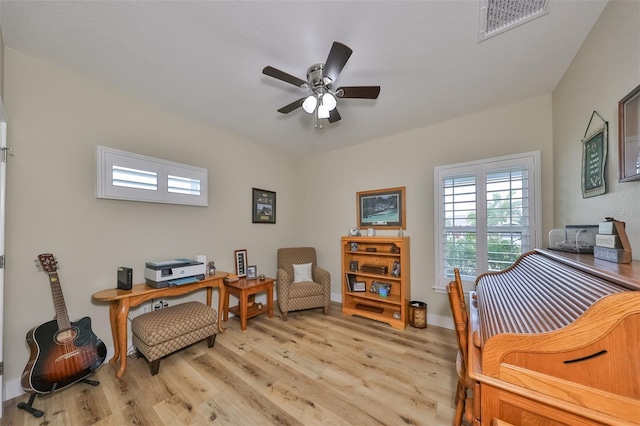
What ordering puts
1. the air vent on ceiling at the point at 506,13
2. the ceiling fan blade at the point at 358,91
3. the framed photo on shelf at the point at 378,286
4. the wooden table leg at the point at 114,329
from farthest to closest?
1. the framed photo on shelf at the point at 378,286
2. the wooden table leg at the point at 114,329
3. the ceiling fan blade at the point at 358,91
4. the air vent on ceiling at the point at 506,13

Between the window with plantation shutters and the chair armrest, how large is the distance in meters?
1.45

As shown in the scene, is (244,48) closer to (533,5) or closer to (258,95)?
(258,95)

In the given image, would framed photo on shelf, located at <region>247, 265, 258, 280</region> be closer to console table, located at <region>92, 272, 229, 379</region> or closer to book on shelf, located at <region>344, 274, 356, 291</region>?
console table, located at <region>92, 272, 229, 379</region>

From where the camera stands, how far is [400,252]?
9.68ft

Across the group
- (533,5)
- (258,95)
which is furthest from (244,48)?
A: (533,5)

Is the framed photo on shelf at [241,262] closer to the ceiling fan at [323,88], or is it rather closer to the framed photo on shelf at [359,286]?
the framed photo on shelf at [359,286]

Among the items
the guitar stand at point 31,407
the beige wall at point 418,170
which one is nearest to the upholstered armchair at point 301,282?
the beige wall at point 418,170

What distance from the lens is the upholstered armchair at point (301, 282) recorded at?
122 inches

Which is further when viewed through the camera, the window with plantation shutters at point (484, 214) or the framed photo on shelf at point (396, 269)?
the framed photo on shelf at point (396, 269)

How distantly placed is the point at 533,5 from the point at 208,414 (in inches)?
131

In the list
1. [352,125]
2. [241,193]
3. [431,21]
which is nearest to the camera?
[431,21]

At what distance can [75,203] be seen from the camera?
6.48 feet

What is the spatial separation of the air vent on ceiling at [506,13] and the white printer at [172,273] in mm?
3134

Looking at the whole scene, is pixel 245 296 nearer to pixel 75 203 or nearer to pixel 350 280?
pixel 350 280
